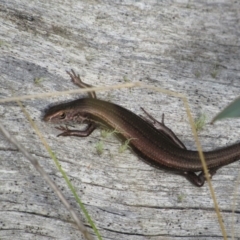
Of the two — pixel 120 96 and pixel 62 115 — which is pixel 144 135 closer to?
pixel 120 96

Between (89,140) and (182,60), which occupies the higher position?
(182,60)

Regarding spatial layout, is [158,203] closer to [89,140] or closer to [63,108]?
[89,140]

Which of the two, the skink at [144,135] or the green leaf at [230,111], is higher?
the skink at [144,135]

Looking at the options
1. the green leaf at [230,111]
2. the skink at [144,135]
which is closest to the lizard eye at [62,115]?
the skink at [144,135]

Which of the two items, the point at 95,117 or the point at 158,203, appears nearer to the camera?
the point at 158,203

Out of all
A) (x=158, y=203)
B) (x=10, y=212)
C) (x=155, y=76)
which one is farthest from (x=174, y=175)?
(x=10, y=212)

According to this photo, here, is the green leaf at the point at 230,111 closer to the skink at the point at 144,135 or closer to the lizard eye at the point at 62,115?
the skink at the point at 144,135
